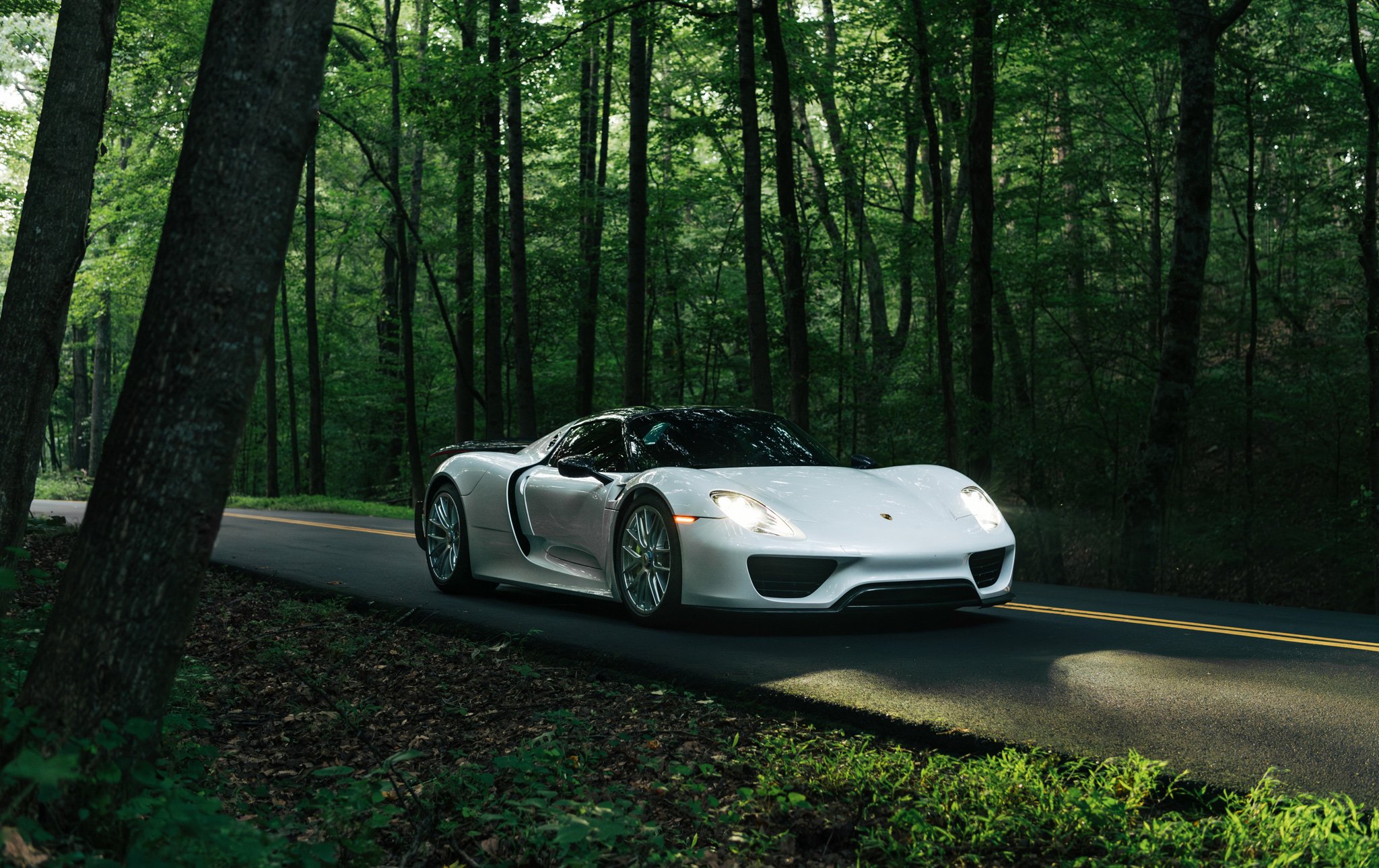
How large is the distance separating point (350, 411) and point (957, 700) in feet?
120

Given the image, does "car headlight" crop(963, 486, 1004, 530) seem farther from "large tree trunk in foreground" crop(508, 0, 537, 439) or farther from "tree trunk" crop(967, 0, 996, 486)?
"large tree trunk in foreground" crop(508, 0, 537, 439)

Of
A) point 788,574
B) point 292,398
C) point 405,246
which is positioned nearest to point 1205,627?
point 788,574

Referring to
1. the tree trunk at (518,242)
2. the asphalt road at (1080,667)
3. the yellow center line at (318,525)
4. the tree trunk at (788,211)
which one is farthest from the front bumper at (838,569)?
the tree trunk at (518,242)

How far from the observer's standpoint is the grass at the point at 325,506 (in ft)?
76.2

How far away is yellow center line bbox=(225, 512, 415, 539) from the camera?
15.9 m

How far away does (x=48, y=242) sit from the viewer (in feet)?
22.7

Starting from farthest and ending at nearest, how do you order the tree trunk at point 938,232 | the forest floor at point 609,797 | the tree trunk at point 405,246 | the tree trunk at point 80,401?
the tree trunk at point 80,401, the tree trunk at point 405,246, the tree trunk at point 938,232, the forest floor at point 609,797

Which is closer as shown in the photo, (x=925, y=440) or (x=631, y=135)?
(x=925, y=440)

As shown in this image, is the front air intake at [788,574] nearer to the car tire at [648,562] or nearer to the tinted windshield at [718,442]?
the car tire at [648,562]

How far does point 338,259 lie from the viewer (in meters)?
45.0

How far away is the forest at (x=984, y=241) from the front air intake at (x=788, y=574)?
20.7 feet

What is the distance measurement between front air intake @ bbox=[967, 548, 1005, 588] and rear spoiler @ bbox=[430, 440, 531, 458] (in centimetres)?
409

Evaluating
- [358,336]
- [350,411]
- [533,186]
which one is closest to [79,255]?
[533,186]

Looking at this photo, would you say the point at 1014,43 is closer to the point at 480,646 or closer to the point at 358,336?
Result: the point at 480,646
